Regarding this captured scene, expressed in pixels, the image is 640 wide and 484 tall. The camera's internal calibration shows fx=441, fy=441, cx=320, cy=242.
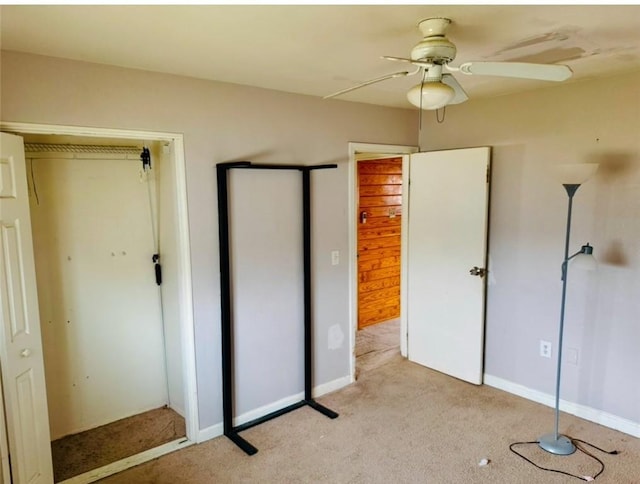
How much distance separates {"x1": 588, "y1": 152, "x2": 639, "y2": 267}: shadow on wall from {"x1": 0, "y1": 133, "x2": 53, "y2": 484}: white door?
346cm

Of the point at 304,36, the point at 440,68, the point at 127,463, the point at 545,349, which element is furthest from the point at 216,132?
the point at 545,349

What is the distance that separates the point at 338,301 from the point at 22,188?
233 cm

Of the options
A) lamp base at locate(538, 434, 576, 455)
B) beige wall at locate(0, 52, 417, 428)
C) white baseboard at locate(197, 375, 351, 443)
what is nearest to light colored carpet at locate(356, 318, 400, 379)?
white baseboard at locate(197, 375, 351, 443)

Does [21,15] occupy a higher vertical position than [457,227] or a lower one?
higher

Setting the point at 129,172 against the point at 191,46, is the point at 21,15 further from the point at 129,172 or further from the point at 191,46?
the point at 129,172

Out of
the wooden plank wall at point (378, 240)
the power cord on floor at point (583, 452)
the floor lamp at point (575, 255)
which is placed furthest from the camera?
the wooden plank wall at point (378, 240)

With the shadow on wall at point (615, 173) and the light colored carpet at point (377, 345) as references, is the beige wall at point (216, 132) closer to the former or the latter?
the light colored carpet at point (377, 345)

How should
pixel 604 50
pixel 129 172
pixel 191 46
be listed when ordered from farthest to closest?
pixel 129 172
pixel 604 50
pixel 191 46

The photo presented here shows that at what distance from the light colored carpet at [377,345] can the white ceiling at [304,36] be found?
8.78 ft

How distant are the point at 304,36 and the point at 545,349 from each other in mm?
2849

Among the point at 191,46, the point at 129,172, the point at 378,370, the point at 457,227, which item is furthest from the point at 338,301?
the point at 191,46

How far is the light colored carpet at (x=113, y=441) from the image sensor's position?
2768 mm

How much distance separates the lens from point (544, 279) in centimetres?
332

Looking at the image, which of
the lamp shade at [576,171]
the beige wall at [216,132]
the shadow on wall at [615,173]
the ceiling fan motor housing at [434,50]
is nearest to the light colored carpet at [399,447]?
the beige wall at [216,132]
